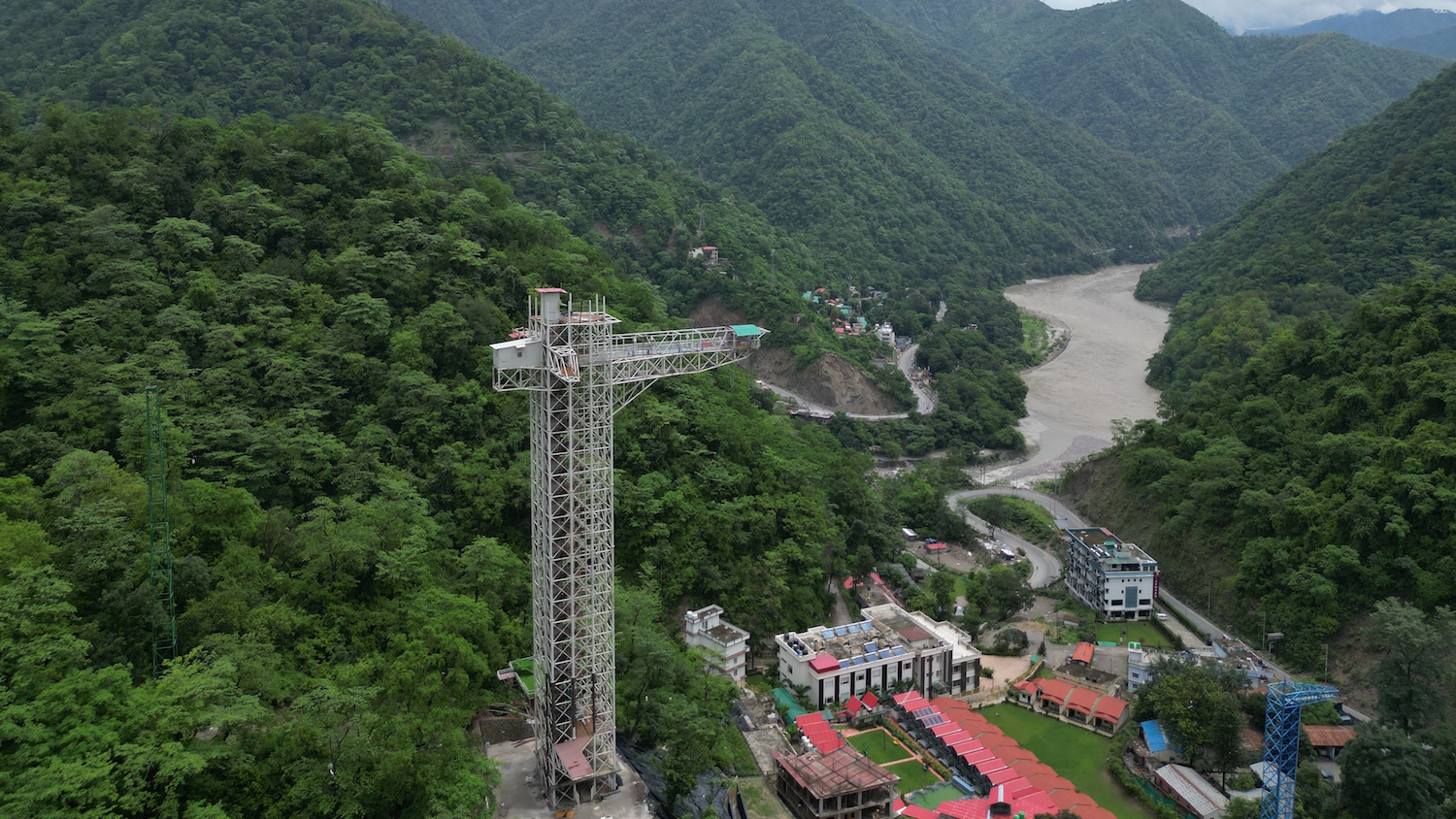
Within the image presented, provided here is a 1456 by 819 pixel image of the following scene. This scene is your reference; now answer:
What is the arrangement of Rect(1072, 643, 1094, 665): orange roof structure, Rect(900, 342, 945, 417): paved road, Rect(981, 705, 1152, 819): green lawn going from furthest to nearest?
Rect(900, 342, 945, 417): paved road, Rect(1072, 643, 1094, 665): orange roof structure, Rect(981, 705, 1152, 819): green lawn

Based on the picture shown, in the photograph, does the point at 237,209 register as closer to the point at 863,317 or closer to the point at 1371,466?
the point at 1371,466

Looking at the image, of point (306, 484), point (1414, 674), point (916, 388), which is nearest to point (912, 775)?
point (1414, 674)

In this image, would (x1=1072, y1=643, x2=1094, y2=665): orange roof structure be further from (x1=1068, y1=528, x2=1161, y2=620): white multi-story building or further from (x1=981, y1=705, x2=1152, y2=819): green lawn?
(x1=1068, y1=528, x2=1161, y2=620): white multi-story building

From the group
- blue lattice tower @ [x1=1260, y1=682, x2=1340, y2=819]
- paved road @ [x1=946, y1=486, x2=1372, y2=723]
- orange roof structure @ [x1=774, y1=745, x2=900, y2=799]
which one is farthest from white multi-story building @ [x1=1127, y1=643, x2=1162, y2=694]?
orange roof structure @ [x1=774, y1=745, x2=900, y2=799]

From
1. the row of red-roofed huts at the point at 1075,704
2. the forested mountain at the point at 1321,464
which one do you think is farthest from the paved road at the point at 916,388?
the row of red-roofed huts at the point at 1075,704

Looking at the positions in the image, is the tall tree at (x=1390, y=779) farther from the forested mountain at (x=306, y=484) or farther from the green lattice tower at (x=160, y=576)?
the green lattice tower at (x=160, y=576)

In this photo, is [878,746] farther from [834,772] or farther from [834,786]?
[834,786]
